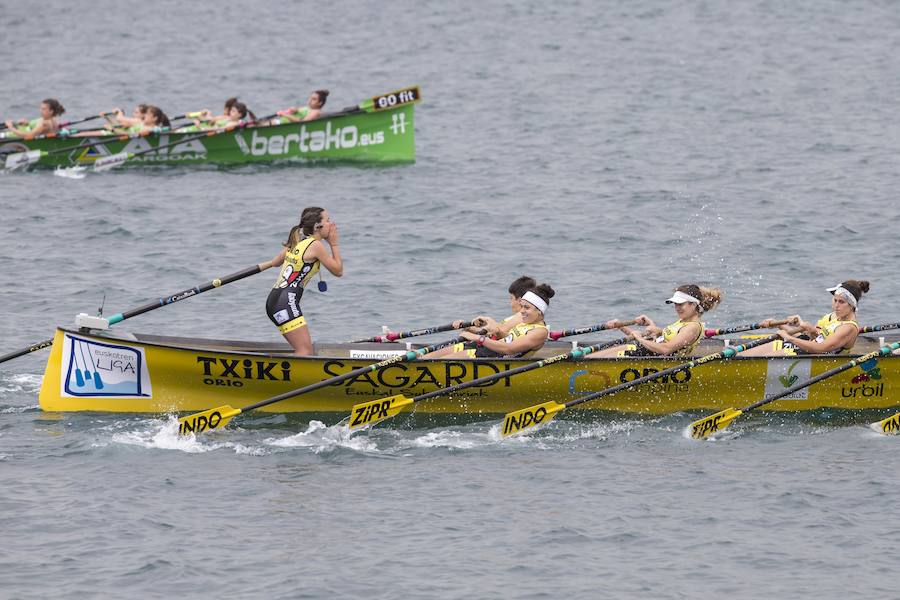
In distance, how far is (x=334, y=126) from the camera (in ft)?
110

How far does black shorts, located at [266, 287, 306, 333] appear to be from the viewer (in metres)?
18.5

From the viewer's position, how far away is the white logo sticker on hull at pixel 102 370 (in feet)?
59.8

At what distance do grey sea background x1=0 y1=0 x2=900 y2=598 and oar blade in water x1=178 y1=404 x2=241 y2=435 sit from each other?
8.7 inches

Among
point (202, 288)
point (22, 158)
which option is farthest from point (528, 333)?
point (22, 158)

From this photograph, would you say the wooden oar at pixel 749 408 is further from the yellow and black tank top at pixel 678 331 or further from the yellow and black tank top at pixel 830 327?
the yellow and black tank top at pixel 678 331

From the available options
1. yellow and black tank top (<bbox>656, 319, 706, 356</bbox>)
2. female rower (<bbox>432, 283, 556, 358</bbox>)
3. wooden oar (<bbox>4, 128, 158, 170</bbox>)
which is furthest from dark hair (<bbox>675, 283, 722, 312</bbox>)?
wooden oar (<bbox>4, 128, 158, 170</bbox>)

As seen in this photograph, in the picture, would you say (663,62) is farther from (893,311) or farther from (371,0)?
(893,311)

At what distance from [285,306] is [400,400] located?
1.80 m

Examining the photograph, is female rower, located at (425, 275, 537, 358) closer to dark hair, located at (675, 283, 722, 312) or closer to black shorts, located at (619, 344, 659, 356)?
black shorts, located at (619, 344, 659, 356)

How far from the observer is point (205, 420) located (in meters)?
17.7

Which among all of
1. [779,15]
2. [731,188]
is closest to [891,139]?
[731,188]

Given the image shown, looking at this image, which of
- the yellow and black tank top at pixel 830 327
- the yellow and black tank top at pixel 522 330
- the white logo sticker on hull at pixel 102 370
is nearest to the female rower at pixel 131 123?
the white logo sticker on hull at pixel 102 370

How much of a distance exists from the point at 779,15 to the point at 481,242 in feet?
92.2

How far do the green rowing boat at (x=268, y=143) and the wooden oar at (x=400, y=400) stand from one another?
15044 mm
